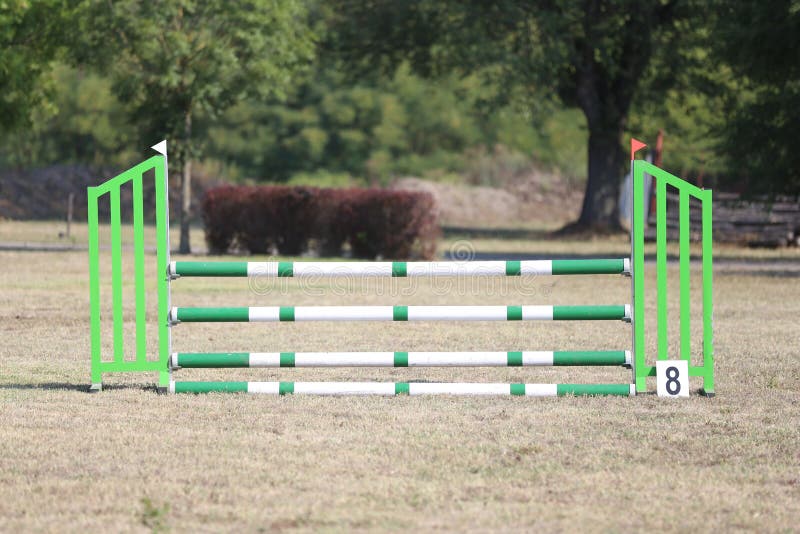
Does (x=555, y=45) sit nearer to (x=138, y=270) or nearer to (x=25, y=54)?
(x=25, y=54)

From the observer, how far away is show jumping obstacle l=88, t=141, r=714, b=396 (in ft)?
26.4

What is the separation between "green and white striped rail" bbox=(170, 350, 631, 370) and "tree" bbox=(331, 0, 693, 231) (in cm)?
2300

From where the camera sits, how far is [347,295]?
16.2 m

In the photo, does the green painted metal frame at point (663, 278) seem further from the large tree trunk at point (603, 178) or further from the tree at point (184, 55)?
the large tree trunk at point (603, 178)

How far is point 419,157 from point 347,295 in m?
40.4

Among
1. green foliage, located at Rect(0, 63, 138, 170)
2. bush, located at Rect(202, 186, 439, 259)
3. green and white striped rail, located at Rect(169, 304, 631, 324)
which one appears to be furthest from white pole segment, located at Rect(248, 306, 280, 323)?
green foliage, located at Rect(0, 63, 138, 170)

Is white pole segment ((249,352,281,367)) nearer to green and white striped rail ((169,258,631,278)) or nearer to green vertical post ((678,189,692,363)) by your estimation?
green and white striped rail ((169,258,631,278))

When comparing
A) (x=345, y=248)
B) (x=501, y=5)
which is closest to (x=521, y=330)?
(x=345, y=248)

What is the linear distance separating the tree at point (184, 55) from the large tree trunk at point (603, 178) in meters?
11.4

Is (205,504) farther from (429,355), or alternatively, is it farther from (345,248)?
(345,248)

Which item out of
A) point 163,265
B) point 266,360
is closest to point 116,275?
point 163,265

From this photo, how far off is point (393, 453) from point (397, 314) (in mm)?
1813

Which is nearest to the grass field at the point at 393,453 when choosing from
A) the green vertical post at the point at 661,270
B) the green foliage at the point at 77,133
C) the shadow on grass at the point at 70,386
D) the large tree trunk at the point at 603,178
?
the shadow on grass at the point at 70,386

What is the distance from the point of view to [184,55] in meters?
24.5
